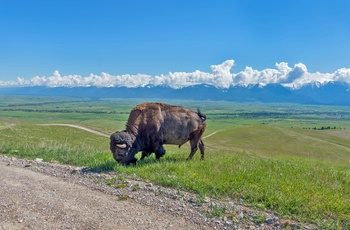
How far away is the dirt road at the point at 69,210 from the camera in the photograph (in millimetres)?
8055

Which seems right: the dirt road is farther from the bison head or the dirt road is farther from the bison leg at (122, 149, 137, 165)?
the bison leg at (122, 149, 137, 165)

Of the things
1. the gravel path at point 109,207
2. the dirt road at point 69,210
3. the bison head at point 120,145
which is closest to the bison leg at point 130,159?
the bison head at point 120,145

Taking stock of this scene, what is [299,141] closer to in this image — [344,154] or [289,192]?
[344,154]

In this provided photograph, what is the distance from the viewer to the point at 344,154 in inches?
3425

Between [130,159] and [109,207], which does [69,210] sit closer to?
[109,207]

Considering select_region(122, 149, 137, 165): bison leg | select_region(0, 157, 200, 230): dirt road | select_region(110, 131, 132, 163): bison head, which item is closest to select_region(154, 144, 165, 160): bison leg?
select_region(122, 149, 137, 165): bison leg

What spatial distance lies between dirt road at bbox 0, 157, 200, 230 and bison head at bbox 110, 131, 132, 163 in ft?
8.04

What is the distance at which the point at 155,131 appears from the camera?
14945 millimetres

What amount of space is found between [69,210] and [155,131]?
6617 mm

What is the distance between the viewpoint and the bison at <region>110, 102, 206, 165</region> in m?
13.7

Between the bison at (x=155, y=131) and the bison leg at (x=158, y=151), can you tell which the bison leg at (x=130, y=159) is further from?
the bison leg at (x=158, y=151)

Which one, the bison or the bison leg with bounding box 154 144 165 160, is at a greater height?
the bison

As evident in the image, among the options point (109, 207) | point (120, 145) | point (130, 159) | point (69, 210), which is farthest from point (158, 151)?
point (69, 210)

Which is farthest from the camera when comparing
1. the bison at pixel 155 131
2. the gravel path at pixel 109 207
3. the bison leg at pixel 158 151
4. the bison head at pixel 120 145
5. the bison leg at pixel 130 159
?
the bison leg at pixel 158 151
